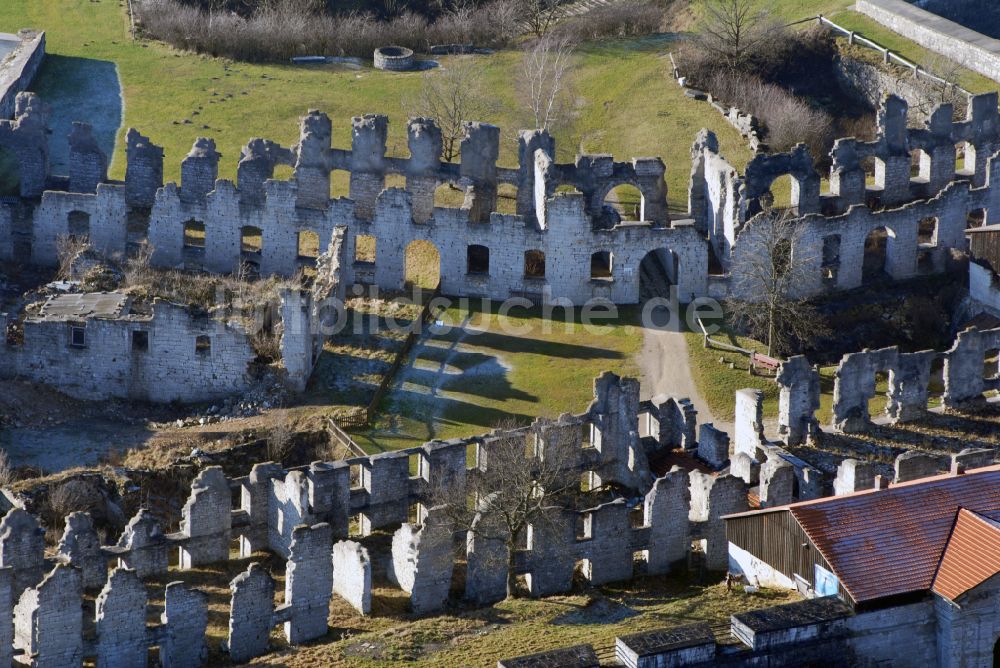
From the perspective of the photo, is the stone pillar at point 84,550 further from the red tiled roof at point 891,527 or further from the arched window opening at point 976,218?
the arched window opening at point 976,218

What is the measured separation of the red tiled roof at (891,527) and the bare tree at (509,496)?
719cm

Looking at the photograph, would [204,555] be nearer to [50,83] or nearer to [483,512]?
[483,512]

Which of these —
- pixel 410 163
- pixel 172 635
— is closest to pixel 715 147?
pixel 410 163

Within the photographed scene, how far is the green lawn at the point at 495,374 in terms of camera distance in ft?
269

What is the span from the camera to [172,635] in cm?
6581

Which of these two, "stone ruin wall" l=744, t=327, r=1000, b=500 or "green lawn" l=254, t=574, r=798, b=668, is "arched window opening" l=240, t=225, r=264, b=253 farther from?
"green lawn" l=254, t=574, r=798, b=668

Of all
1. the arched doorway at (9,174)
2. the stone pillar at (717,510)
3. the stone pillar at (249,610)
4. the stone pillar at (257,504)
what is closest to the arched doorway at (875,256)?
the stone pillar at (717,510)

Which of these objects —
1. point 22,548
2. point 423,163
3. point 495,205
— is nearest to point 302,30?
point 423,163

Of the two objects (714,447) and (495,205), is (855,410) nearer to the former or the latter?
(714,447)

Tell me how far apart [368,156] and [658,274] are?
12.8 metres

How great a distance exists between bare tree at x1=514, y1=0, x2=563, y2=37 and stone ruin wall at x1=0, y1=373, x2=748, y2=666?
1624 inches

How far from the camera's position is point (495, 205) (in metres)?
96.7

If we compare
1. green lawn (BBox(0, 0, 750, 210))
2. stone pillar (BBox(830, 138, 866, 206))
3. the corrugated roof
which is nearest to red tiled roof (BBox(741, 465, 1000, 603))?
the corrugated roof

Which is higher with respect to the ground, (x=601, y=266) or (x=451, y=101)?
(x=451, y=101)
